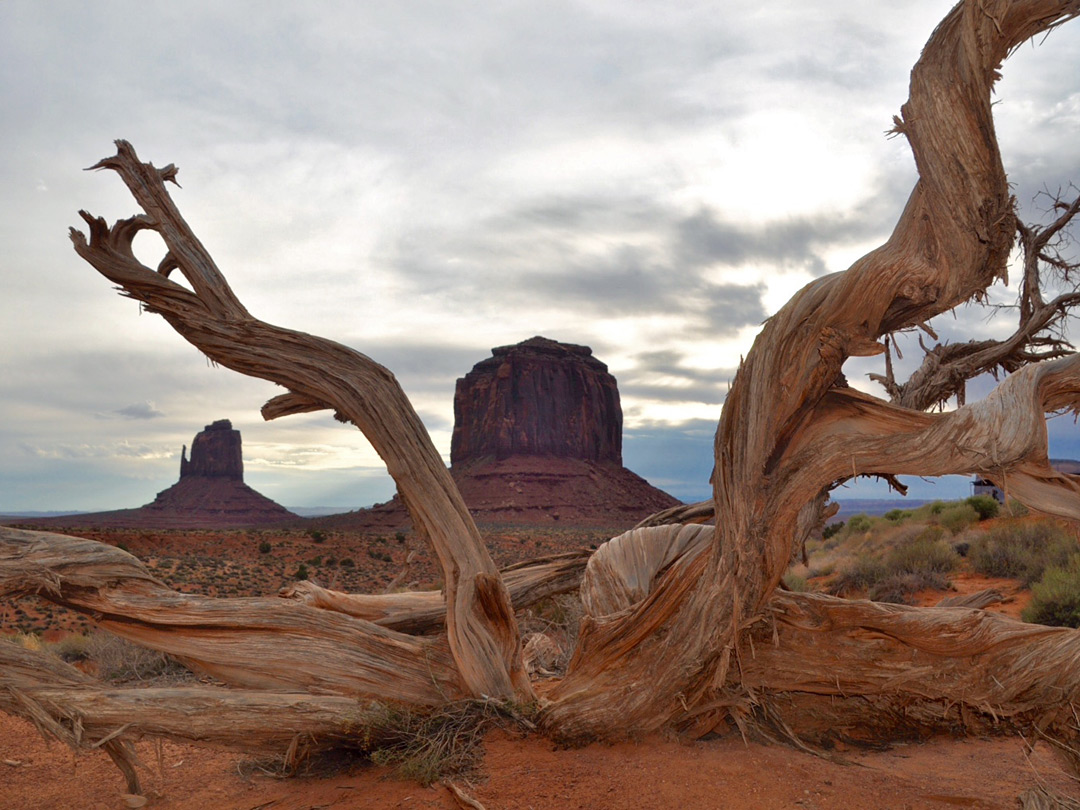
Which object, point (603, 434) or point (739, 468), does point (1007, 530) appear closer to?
point (739, 468)

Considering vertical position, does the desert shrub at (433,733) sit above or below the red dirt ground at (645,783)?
above

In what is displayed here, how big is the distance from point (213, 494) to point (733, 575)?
355 feet

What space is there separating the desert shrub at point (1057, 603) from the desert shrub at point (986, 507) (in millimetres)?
11290

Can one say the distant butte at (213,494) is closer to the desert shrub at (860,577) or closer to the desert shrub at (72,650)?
the desert shrub at (72,650)

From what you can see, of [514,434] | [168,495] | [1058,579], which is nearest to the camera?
[1058,579]

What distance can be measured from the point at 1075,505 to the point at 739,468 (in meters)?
1.69

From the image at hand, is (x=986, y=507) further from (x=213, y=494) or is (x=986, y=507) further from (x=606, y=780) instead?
(x=213, y=494)

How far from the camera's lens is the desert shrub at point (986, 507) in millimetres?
20297

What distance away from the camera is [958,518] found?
787 inches

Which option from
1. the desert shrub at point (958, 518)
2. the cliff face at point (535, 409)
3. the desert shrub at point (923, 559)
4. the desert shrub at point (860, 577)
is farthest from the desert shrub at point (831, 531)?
the cliff face at point (535, 409)

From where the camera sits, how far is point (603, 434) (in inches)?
3622

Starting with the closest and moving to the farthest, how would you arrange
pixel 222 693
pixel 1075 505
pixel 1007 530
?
pixel 1075 505, pixel 222 693, pixel 1007 530

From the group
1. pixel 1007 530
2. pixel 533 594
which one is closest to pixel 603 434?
pixel 1007 530

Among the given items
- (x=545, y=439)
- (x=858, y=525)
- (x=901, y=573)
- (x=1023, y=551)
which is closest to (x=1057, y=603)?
(x=901, y=573)
